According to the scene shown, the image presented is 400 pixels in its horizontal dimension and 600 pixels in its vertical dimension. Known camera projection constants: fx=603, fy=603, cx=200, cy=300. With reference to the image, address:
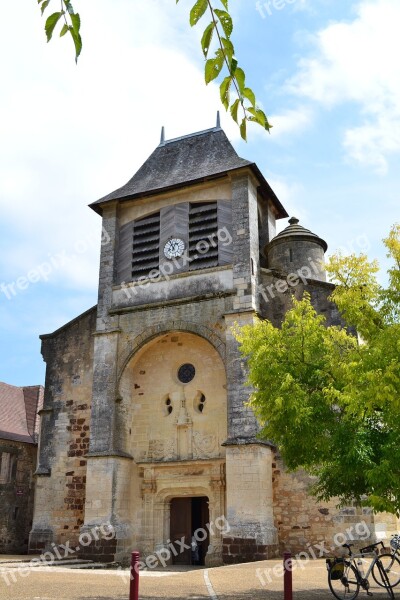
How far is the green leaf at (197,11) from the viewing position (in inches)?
97.7

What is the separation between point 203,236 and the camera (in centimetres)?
1730

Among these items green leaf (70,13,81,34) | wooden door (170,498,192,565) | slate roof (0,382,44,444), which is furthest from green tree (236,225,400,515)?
slate roof (0,382,44,444)

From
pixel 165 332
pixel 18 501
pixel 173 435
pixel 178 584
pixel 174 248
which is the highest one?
pixel 174 248

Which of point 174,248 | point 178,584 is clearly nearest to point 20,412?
point 174,248

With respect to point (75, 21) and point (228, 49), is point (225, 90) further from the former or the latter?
point (75, 21)

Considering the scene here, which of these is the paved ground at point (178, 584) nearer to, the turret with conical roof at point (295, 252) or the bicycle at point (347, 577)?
the bicycle at point (347, 577)

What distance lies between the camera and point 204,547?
16.5 metres

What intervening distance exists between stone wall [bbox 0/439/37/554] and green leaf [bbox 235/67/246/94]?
22.7m

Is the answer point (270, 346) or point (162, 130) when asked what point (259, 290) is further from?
point (162, 130)

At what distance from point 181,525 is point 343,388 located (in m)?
9.88

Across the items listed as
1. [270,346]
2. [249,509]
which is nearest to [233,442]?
[249,509]

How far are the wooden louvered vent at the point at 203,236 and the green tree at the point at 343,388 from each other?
6.67m

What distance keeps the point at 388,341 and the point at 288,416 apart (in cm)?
211

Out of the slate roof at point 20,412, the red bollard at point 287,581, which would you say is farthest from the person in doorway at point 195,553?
the slate roof at point 20,412
